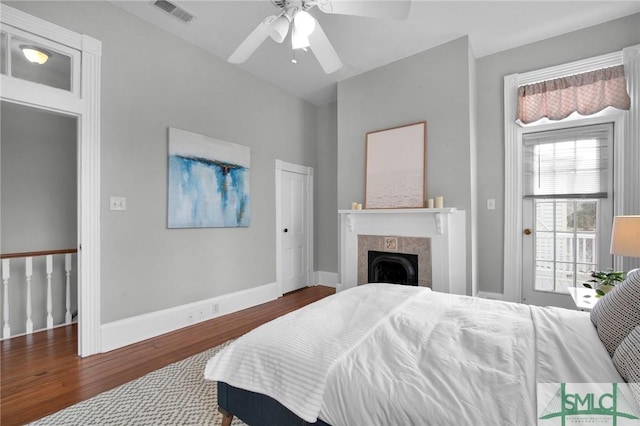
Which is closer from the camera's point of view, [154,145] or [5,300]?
[5,300]

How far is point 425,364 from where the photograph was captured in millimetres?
1136

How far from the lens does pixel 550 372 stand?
1.03m

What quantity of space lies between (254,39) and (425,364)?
7.56 ft

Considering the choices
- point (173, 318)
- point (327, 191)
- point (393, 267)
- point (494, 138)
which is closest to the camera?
point (173, 318)

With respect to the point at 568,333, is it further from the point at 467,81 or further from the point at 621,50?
the point at 621,50

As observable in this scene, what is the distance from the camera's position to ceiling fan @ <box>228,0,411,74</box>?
182 centimetres

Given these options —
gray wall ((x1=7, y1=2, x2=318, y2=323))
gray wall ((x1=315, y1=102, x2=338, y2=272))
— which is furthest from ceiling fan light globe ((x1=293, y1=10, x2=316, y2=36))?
gray wall ((x1=315, y1=102, x2=338, y2=272))

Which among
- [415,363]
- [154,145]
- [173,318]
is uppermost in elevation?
[154,145]

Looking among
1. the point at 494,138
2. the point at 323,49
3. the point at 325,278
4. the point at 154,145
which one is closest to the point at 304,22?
the point at 323,49

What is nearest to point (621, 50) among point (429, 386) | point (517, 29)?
point (517, 29)

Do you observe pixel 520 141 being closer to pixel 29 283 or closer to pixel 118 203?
pixel 118 203

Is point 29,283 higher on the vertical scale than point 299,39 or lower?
lower

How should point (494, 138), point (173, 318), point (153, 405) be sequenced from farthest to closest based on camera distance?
point (494, 138), point (173, 318), point (153, 405)

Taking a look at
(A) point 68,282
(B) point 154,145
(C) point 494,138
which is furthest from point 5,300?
(C) point 494,138
